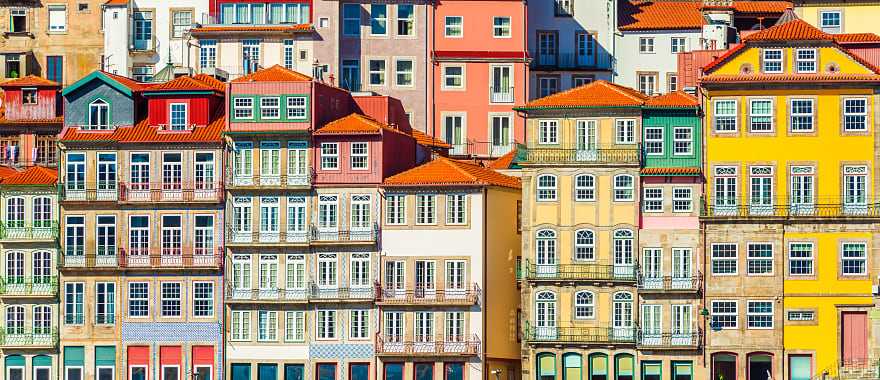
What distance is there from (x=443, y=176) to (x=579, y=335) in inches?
350

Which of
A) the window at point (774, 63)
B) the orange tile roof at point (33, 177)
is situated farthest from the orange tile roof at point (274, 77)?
the window at point (774, 63)

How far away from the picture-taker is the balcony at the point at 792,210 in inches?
4060

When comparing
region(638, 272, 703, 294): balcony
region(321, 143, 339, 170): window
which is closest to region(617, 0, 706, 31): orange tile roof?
region(638, 272, 703, 294): balcony

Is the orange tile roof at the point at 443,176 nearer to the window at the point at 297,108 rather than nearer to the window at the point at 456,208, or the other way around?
the window at the point at 456,208

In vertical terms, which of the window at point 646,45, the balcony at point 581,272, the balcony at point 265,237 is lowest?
the balcony at point 581,272

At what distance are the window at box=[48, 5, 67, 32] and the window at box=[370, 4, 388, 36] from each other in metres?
18.2

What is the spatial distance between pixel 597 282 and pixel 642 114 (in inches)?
293

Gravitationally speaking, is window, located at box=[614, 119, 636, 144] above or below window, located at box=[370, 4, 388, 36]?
below

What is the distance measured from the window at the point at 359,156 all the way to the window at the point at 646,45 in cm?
2311

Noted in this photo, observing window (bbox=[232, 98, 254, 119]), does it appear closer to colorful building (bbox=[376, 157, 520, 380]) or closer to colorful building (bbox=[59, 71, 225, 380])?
colorful building (bbox=[59, 71, 225, 380])

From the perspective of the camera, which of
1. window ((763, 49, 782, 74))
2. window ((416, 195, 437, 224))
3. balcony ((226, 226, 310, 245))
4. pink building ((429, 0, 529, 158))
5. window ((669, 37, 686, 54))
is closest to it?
window ((763, 49, 782, 74))

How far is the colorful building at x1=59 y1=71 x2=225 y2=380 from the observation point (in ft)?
350

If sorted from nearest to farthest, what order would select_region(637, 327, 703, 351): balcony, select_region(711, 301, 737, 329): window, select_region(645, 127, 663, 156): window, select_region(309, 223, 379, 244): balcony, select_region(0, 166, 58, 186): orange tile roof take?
select_region(637, 327, 703, 351): balcony
select_region(711, 301, 737, 329): window
select_region(645, 127, 663, 156): window
select_region(309, 223, 379, 244): balcony
select_region(0, 166, 58, 186): orange tile roof

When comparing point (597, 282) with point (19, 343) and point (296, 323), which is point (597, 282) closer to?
point (296, 323)
